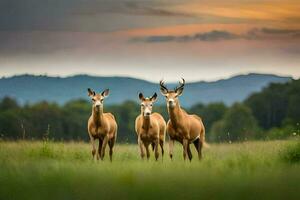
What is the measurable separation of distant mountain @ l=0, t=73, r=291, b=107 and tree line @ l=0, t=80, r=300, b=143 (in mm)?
988

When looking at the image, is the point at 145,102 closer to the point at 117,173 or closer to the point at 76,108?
the point at 117,173

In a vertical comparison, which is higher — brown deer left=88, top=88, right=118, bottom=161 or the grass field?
brown deer left=88, top=88, right=118, bottom=161

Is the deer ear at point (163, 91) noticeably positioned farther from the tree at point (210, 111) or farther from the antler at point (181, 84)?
the tree at point (210, 111)

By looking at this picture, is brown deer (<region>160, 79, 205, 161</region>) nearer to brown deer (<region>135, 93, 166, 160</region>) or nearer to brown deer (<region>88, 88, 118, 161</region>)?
brown deer (<region>135, 93, 166, 160</region>)

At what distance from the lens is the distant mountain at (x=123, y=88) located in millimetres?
66812

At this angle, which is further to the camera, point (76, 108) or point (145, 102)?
point (76, 108)

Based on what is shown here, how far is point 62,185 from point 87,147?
35.6 feet

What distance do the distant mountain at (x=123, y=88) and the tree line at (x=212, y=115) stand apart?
99 cm

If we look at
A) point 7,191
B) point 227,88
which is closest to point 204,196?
point 7,191

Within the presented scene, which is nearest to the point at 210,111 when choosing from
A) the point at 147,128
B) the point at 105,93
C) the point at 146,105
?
the point at 105,93

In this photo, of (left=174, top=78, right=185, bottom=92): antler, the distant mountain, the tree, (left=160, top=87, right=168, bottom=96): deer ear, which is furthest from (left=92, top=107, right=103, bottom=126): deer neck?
the tree

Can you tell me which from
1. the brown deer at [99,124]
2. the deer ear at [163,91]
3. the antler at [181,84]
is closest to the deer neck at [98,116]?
the brown deer at [99,124]

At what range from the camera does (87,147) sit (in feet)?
85.7

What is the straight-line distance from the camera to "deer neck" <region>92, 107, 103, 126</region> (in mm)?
22750
